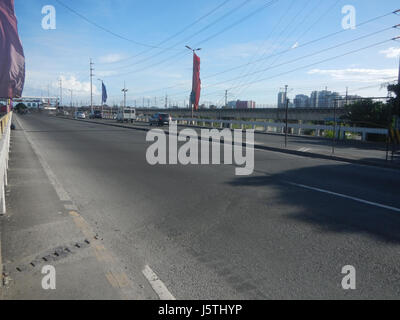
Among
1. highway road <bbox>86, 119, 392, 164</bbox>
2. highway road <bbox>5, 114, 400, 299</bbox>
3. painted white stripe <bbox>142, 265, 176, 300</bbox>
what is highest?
highway road <bbox>86, 119, 392, 164</bbox>

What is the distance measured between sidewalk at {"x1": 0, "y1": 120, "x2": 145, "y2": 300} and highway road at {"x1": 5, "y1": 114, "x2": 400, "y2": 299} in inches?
9.8

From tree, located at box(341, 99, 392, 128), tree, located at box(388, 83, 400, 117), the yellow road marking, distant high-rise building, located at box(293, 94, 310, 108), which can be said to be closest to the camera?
the yellow road marking

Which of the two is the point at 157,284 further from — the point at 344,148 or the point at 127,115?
the point at 127,115

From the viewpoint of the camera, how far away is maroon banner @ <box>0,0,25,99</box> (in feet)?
15.1

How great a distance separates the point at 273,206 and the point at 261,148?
1085cm

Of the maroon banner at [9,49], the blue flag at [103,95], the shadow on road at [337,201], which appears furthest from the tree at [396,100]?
the blue flag at [103,95]

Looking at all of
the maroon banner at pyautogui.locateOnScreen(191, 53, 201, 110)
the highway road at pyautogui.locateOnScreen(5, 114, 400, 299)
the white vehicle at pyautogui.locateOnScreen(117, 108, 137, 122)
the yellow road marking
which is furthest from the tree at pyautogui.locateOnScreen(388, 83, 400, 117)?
the white vehicle at pyautogui.locateOnScreen(117, 108, 137, 122)

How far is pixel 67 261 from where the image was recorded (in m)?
4.29

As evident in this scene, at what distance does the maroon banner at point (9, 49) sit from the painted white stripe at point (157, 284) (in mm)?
3244

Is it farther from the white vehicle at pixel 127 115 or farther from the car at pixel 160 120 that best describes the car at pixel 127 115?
the car at pixel 160 120

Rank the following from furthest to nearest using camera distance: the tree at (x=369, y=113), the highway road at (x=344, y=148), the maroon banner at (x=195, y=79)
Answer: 1. the maroon banner at (x=195, y=79)
2. the tree at (x=369, y=113)
3. the highway road at (x=344, y=148)

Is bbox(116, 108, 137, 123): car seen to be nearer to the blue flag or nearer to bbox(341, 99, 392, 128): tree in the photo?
the blue flag

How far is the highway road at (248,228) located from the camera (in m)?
3.83
